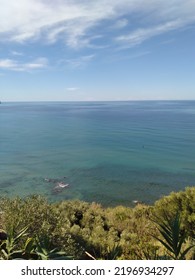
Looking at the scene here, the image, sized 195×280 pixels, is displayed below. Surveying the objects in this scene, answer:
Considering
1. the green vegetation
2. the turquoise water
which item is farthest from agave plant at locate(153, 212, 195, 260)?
the turquoise water

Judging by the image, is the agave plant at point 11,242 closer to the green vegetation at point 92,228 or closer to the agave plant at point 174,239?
the green vegetation at point 92,228

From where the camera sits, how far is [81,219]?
22578mm

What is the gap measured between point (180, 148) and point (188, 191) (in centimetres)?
5732

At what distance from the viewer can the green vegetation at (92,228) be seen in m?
9.16

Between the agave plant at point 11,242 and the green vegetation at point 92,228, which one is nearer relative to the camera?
the agave plant at point 11,242

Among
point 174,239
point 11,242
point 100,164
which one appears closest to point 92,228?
point 11,242

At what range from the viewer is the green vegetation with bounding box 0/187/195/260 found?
30.1 feet

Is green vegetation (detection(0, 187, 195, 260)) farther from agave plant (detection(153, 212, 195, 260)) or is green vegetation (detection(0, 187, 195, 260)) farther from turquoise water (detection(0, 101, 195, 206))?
turquoise water (detection(0, 101, 195, 206))

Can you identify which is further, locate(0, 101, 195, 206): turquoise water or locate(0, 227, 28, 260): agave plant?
locate(0, 101, 195, 206): turquoise water

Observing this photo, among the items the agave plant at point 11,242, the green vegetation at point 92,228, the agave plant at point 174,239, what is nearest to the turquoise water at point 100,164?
Answer: the green vegetation at point 92,228
